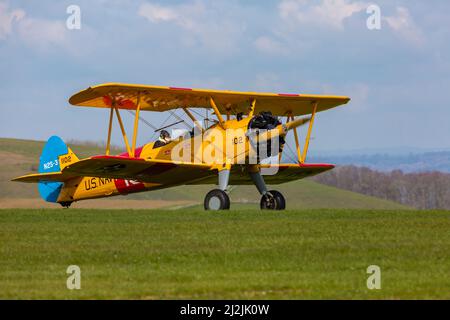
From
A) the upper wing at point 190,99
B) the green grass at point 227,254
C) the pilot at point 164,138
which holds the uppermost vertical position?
the upper wing at point 190,99

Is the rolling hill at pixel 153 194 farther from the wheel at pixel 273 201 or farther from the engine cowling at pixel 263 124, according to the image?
the engine cowling at pixel 263 124

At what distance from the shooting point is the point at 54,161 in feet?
98.2

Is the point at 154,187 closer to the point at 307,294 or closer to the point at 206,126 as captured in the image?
the point at 206,126

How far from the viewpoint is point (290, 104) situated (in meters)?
26.4

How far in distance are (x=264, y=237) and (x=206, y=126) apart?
26.7ft

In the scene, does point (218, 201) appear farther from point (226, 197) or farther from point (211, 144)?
point (211, 144)

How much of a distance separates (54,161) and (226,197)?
8.78 meters

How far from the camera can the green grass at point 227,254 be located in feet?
39.1

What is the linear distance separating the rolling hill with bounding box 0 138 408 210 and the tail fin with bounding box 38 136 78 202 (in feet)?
123

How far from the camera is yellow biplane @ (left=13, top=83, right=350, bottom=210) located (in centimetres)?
2320

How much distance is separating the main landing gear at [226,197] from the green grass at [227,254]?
1.79 metres

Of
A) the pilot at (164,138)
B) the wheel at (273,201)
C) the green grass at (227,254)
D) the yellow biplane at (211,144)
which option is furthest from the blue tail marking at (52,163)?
the green grass at (227,254)

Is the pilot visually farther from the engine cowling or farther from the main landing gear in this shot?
the engine cowling

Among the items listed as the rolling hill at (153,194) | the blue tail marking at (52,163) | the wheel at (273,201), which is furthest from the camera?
the rolling hill at (153,194)
